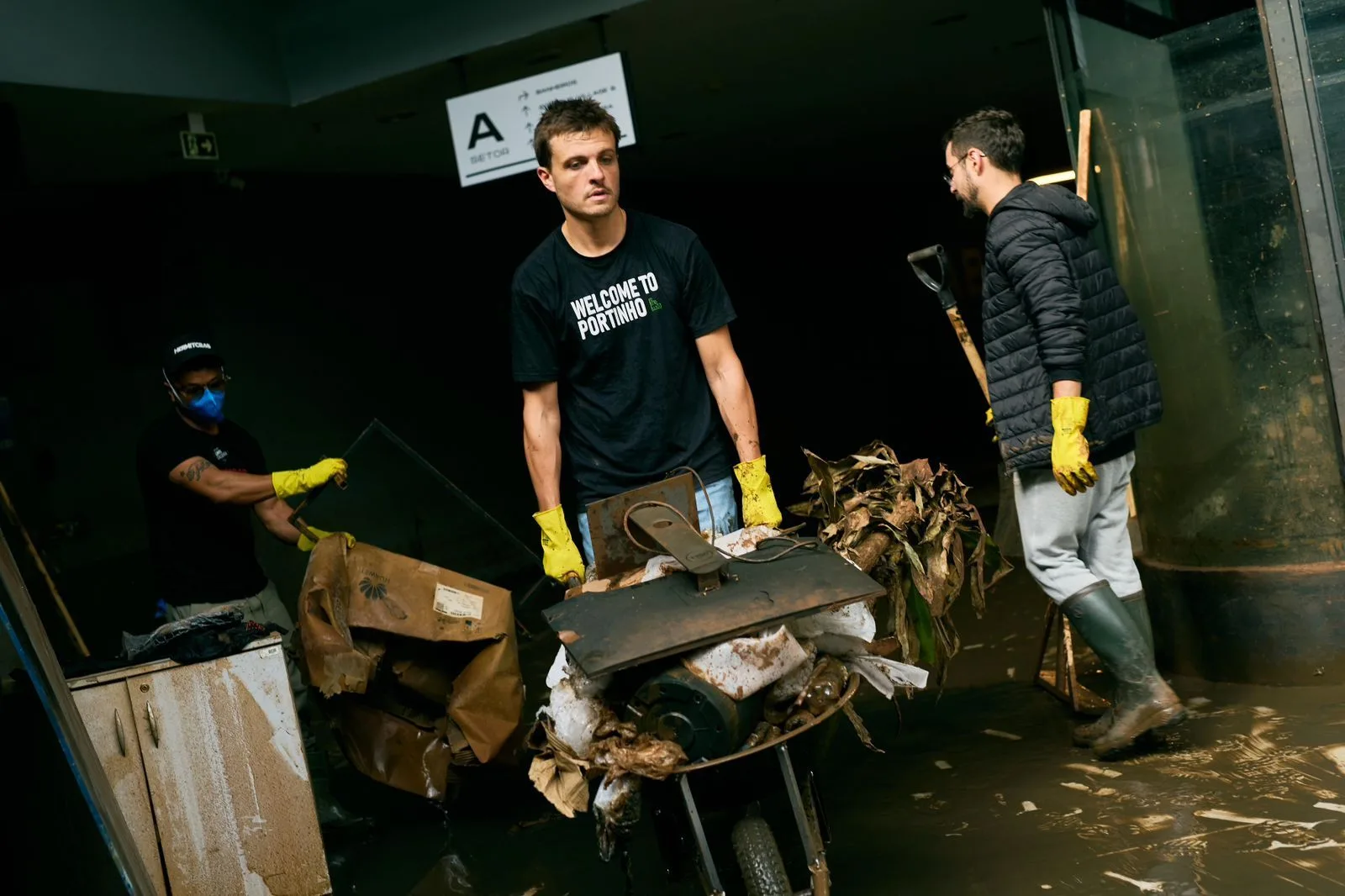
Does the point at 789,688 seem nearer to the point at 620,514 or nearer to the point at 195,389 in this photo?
the point at 620,514

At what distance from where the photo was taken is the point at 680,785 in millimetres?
2959

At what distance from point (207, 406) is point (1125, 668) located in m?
3.39

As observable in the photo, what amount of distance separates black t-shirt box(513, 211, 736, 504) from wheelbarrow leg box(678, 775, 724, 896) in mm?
1191

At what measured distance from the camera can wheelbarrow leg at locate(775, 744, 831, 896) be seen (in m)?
2.88

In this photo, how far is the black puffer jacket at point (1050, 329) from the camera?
3.96 m

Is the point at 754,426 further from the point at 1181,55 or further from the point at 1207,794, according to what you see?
the point at 1181,55

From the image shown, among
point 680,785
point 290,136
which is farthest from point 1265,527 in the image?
point 290,136

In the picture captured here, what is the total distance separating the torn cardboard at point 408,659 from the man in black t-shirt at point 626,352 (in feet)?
2.37

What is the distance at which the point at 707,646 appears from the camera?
2.98 metres

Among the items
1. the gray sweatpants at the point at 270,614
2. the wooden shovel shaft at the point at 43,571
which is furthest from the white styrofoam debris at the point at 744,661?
the wooden shovel shaft at the point at 43,571

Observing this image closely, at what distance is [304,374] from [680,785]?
6.52 metres

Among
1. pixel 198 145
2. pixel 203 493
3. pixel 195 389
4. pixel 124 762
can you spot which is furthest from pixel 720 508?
pixel 198 145

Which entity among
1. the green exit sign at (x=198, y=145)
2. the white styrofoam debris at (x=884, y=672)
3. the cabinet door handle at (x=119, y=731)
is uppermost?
the green exit sign at (x=198, y=145)

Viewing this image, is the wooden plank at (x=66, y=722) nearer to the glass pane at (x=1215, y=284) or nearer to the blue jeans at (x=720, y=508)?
the blue jeans at (x=720, y=508)
